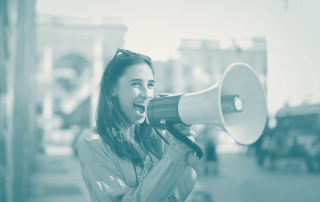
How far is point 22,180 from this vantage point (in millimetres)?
4043

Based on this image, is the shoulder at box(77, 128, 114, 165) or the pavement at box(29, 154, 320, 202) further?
the pavement at box(29, 154, 320, 202)

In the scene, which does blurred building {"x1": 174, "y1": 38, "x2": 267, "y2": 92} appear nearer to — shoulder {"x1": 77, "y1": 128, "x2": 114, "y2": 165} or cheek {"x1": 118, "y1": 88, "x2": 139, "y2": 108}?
cheek {"x1": 118, "y1": 88, "x2": 139, "y2": 108}

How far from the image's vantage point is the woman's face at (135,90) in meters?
1.06

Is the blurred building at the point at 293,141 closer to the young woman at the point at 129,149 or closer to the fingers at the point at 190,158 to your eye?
the young woman at the point at 129,149

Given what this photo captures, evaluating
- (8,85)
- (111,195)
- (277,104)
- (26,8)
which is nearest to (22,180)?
(8,85)

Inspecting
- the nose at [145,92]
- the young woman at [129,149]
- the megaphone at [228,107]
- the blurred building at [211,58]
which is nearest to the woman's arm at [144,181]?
the young woman at [129,149]

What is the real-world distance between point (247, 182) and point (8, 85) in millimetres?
4070

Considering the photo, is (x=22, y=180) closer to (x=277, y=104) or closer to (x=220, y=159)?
(x=277, y=104)

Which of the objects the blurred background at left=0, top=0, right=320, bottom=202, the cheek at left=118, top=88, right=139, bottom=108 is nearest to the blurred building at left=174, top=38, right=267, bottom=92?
the blurred background at left=0, top=0, right=320, bottom=202

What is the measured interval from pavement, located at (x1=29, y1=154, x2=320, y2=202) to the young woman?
121 inches

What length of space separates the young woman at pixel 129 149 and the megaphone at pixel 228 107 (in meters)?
0.06

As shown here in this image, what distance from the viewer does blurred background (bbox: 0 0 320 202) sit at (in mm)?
2719

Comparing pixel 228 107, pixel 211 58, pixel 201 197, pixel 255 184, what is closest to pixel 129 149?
pixel 228 107

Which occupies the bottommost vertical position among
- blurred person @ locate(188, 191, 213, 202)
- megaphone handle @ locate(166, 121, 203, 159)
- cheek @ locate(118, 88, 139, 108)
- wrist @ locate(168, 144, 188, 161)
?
blurred person @ locate(188, 191, 213, 202)
